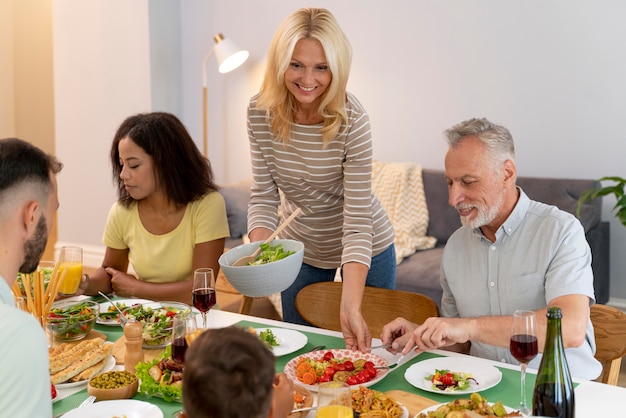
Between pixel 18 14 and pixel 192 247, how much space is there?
5.32 meters

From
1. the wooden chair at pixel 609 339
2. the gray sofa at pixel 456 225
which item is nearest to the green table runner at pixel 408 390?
the wooden chair at pixel 609 339

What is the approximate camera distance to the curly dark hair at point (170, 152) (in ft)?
8.50

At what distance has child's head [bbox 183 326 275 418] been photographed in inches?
41.9

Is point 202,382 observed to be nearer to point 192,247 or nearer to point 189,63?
point 192,247

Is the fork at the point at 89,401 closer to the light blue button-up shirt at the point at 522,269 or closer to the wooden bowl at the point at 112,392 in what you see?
the wooden bowl at the point at 112,392

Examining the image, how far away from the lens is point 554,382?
1.48 m

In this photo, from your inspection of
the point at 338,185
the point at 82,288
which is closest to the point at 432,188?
the point at 338,185

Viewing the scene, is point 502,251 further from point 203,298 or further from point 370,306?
point 203,298

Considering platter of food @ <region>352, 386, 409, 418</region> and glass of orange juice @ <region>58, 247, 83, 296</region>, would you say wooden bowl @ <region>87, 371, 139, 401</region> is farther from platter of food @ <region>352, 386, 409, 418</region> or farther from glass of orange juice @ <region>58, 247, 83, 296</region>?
glass of orange juice @ <region>58, 247, 83, 296</region>

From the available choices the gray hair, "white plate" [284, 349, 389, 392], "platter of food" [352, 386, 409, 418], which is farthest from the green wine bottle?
the gray hair

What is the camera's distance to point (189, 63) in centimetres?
586

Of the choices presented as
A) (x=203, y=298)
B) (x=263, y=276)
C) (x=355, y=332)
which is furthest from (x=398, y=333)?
(x=203, y=298)

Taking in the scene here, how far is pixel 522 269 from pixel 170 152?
4.02ft

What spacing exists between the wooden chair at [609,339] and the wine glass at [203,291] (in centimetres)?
102
